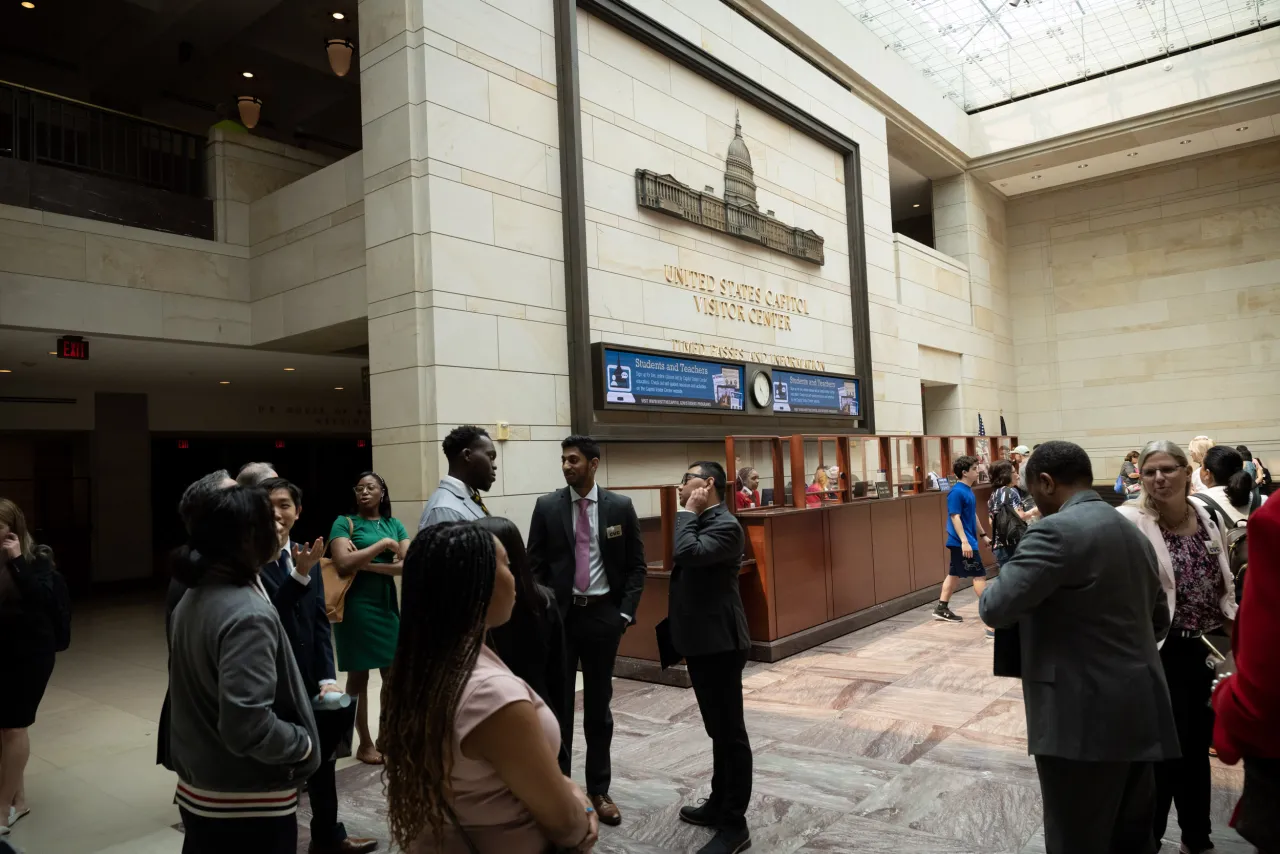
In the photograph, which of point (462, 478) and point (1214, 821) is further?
point (462, 478)

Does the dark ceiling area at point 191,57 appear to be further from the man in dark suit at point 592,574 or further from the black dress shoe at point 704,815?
the black dress shoe at point 704,815

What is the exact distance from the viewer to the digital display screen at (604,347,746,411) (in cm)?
814

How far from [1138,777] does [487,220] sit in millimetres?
6075

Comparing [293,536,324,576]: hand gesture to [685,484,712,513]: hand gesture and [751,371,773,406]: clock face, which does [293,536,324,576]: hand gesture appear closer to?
[685,484,712,513]: hand gesture

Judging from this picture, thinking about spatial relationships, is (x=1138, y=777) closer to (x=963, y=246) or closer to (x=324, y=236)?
(x=324, y=236)

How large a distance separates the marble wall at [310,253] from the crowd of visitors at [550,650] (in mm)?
3460

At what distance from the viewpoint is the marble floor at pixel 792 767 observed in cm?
363

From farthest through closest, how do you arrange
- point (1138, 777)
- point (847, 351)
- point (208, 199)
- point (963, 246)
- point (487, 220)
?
point (963, 246), point (847, 351), point (208, 199), point (487, 220), point (1138, 777)

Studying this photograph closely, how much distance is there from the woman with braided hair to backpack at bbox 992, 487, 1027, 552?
20.4ft

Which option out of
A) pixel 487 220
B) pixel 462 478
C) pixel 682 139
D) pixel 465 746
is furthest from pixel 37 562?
pixel 682 139

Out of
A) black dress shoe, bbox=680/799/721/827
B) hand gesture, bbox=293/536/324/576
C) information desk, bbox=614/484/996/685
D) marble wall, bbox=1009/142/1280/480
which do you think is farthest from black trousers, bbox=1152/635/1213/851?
marble wall, bbox=1009/142/1280/480

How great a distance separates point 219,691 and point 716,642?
2000mm

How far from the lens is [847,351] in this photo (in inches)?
481

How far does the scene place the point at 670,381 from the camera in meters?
8.68
